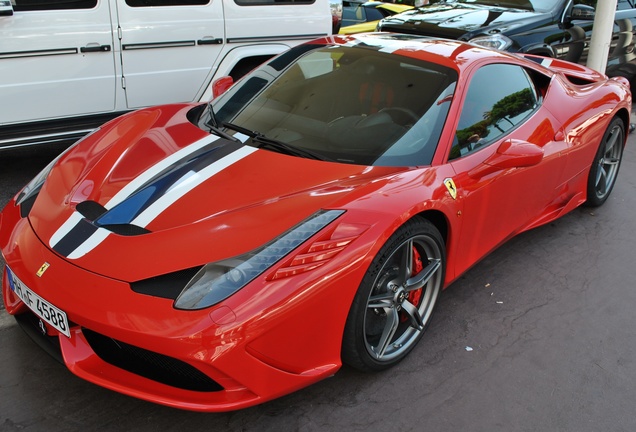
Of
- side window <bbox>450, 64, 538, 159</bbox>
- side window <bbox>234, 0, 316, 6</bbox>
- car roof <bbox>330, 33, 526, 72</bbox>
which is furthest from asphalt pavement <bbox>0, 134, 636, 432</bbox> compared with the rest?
side window <bbox>234, 0, 316, 6</bbox>

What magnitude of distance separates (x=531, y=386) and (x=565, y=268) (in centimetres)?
128

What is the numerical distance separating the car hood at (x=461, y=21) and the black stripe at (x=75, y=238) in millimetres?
4639

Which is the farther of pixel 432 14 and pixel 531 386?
pixel 432 14

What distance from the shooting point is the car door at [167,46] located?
4836mm

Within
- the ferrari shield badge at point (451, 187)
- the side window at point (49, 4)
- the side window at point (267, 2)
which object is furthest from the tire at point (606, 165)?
the side window at point (49, 4)

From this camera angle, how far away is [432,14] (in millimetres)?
6980

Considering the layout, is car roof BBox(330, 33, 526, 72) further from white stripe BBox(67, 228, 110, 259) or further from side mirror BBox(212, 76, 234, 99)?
white stripe BBox(67, 228, 110, 259)

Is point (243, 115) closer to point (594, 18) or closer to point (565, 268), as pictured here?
point (565, 268)

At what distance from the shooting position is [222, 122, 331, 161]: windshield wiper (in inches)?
115

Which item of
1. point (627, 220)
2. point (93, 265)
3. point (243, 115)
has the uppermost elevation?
point (243, 115)

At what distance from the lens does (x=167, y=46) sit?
5023 millimetres

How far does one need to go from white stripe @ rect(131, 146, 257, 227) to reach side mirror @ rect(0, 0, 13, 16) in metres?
2.39

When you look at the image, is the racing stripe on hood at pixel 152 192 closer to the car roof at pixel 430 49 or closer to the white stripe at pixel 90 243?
the white stripe at pixel 90 243

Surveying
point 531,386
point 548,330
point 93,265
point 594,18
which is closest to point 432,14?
point 594,18
